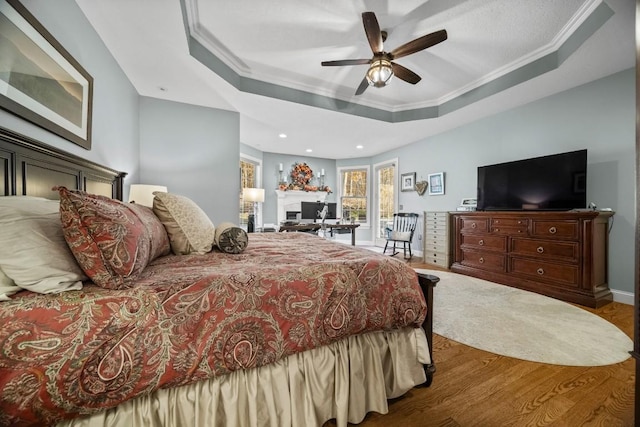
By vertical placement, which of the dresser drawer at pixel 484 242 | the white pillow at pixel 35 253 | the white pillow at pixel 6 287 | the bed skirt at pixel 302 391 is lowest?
the bed skirt at pixel 302 391

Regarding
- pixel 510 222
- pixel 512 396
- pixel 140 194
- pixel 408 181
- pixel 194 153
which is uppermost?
pixel 194 153

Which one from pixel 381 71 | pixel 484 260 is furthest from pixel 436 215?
pixel 381 71

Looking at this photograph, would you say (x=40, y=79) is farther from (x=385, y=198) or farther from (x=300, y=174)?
(x=385, y=198)

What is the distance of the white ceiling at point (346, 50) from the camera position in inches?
81.9

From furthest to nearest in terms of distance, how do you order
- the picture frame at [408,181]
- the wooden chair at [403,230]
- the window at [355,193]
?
the window at [355,193], the picture frame at [408,181], the wooden chair at [403,230]

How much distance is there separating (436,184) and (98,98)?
17.0ft

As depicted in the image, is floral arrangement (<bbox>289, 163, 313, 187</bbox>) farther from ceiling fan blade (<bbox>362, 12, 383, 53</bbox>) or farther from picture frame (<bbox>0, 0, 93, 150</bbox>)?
picture frame (<bbox>0, 0, 93, 150</bbox>)

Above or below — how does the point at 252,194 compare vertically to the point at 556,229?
above

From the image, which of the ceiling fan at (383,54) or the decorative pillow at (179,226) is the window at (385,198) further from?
the decorative pillow at (179,226)

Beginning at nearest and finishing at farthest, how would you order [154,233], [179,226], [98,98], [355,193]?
[154,233], [179,226], [98,98], [355,193]

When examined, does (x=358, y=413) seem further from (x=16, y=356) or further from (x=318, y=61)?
(x=318, y=61)

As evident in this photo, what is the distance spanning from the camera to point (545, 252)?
279 centimetres

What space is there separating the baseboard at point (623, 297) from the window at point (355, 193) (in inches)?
182

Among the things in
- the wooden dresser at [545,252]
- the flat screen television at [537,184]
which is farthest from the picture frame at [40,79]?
the flat screen television at [537,184]
